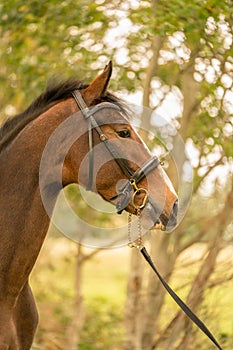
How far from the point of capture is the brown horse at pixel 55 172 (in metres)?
3.93

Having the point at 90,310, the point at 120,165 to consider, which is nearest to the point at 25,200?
the point at 120,165

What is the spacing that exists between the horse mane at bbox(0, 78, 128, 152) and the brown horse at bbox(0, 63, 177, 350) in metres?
0.03

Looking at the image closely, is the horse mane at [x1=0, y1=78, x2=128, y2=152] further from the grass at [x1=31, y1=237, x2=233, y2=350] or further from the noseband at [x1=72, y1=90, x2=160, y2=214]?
the grass at [x1=31, y1=237, x2=233, y2=350]

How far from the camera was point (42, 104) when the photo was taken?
419 cm

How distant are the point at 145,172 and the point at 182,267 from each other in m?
3.34

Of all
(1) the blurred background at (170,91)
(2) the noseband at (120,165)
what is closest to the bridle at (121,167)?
(2) the noseband at (120,165)

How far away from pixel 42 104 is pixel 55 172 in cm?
43

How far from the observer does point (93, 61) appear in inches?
275

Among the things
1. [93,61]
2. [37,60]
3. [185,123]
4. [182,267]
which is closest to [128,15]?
[93,61]

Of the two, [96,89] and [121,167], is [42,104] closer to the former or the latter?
[96,89]

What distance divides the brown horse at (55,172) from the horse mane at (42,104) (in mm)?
34

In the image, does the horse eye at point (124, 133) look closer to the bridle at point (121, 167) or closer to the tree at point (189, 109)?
the bridle at point (121, 167)

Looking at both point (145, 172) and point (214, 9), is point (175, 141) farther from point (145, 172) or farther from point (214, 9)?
point (145, 172)

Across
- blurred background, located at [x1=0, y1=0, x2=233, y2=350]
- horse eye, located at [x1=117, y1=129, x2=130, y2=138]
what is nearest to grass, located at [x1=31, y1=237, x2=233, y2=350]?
blurred background, located at [x1=0, y1=0, x2=233, y2=350]
